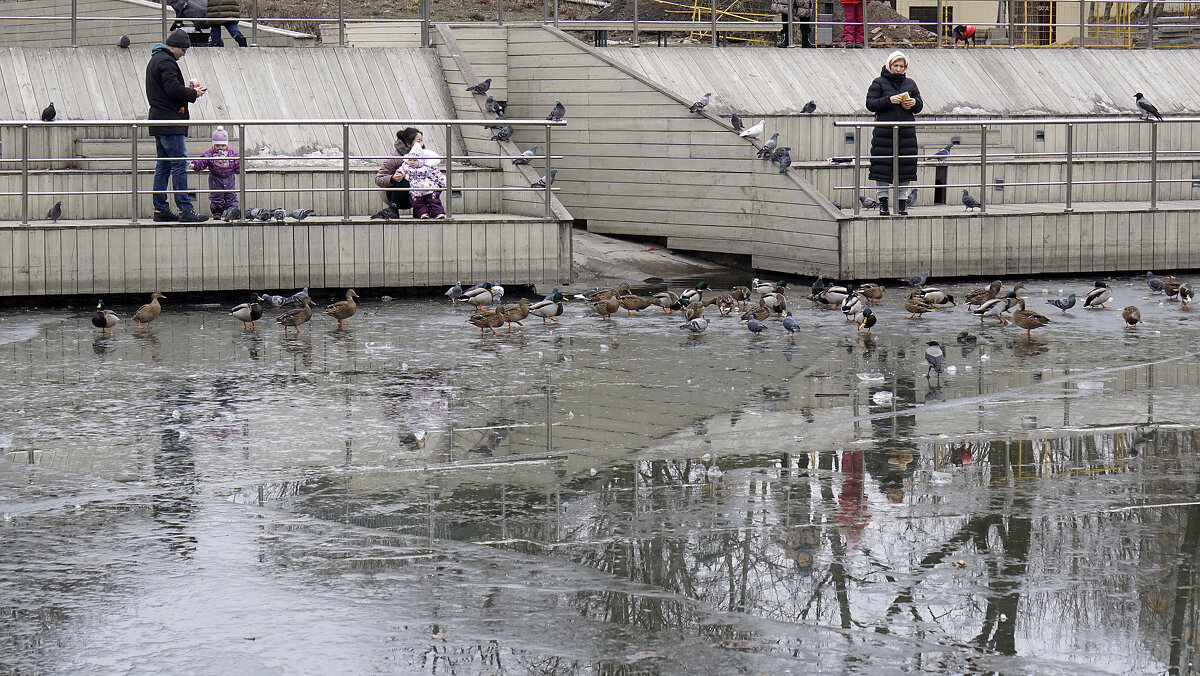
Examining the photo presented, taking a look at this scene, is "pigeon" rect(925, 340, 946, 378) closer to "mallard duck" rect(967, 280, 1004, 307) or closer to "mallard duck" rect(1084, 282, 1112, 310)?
"mallard duck" rect(967, 280, 1004, 307)

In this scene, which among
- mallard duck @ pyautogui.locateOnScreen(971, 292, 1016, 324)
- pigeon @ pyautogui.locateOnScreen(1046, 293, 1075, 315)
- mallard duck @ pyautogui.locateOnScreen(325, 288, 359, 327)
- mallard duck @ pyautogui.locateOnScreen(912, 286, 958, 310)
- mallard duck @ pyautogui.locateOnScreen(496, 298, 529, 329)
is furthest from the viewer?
mallard duck @ pyautogui.locateOnScreen(912, 286, 958, 310)

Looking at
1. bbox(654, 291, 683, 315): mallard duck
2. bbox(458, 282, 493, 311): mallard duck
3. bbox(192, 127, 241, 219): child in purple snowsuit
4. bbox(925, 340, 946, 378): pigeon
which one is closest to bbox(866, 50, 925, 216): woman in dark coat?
bbox(654, 291, 683, 315): mallard duck

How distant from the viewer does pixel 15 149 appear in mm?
17797

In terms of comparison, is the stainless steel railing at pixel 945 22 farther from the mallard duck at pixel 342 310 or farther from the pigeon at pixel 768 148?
the mallard duck at pixel 342 310

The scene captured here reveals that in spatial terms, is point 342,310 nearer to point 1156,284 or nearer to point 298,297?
point 298,297

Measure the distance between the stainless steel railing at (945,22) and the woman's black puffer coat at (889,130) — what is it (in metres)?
5.94

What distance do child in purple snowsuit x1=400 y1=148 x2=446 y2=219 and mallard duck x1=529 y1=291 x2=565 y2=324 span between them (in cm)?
258

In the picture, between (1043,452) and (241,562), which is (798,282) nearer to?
(1043,452)

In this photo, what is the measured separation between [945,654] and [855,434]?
3.62 metres

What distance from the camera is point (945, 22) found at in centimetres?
2641

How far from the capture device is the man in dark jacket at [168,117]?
15.7 metres

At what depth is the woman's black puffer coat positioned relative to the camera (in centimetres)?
1700

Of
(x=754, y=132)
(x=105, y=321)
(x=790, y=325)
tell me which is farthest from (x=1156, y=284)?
(x=105, y=321)

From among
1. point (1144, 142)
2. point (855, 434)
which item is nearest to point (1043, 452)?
point (855, 434)
